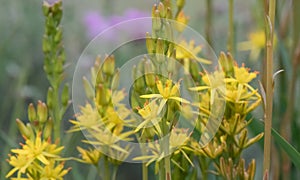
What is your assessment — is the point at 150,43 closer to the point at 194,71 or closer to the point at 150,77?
the point at 150,77

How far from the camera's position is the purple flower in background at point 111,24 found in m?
2.81

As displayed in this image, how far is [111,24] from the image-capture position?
110 inches

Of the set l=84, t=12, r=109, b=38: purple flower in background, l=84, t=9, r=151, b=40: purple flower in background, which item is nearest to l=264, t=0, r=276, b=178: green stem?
l=84, t=9, r=151, b=40: purple flower in background

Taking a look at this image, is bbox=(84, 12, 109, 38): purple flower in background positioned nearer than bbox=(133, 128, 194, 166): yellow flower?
No

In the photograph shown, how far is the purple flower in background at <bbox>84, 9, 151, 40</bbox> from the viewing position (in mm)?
2807

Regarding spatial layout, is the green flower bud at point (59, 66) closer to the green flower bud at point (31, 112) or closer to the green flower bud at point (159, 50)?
the green flower bud at point (31, 112)

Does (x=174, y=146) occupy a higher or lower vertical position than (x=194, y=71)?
lower

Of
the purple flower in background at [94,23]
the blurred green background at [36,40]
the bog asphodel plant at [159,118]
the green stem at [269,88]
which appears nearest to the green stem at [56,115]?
the bog asphodel plant at [159,118]

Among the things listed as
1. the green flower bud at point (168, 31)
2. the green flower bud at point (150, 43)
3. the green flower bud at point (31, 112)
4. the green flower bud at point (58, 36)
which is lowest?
the green flower bud at point (31, 112)

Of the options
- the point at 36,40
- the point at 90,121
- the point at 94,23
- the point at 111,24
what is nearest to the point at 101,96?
the point at 90,121

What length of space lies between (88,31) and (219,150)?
2248 millimetres

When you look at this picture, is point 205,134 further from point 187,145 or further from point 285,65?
point 285,65

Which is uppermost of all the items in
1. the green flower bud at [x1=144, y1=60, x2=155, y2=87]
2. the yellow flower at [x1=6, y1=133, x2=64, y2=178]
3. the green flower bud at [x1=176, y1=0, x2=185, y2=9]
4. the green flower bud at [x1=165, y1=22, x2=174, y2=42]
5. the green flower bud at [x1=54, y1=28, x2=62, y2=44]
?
the green flower bud at [x1=176, y1=0, x2=185, y2=9]

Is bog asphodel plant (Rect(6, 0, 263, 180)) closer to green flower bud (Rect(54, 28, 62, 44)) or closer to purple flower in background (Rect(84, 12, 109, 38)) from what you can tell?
green flower bud (Rect(54, 28, 62, 44))
